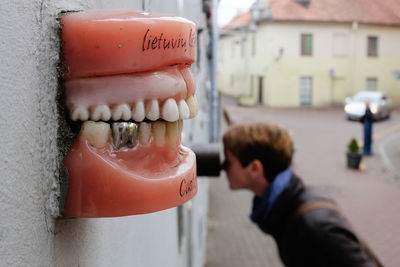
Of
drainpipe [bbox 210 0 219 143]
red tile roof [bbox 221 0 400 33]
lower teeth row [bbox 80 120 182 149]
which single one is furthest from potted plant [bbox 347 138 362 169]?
red tile roof [bbox 221 0 400 33]

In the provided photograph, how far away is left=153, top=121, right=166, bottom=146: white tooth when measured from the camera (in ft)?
2.30

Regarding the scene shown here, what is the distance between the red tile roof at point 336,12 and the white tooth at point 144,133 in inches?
1046

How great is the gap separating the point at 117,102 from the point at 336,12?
28580mm

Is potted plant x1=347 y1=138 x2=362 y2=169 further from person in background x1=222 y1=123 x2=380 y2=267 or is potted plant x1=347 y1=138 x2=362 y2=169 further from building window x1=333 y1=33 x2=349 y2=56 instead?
building window x1=333 y1=33 x2=349 y2=56

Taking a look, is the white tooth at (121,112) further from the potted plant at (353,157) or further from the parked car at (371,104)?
the parked car at (371,104)

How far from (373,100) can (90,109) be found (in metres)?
23.0

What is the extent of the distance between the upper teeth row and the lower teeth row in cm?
1

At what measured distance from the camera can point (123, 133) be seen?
664 mm

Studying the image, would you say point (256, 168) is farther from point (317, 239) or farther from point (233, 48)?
point (233, 48)

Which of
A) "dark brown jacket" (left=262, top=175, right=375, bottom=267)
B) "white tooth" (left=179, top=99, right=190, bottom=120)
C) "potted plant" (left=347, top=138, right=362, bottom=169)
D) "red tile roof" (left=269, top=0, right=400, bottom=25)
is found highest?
"red tile roof" (left=269, top=0, right=400, bottom=25)

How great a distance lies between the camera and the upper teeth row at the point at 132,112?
65 centimetres

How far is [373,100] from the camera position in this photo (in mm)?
21859

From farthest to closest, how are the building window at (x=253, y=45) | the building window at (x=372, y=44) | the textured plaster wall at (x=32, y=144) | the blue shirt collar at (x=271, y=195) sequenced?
the building window at (x=253, y=45) → the building window at (x=372, y=44) → the blue shirt collar at (x=271, y=195) → the textured plaster wall at (x=32, y=144)

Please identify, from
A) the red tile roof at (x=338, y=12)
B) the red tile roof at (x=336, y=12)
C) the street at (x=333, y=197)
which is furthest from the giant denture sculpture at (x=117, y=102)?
the red tile roof at (x=338, y=12)
